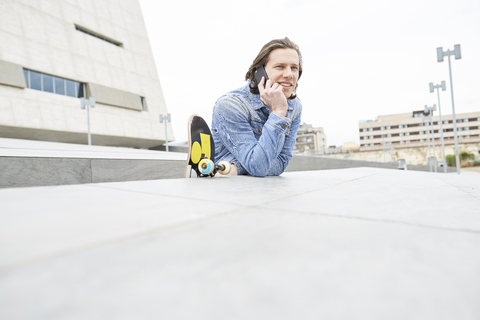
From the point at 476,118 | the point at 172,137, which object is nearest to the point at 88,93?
the point at 172,137

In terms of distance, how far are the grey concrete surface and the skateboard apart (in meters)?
1.62

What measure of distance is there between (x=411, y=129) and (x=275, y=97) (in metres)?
86.8

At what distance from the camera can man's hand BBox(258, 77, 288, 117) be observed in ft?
8.64

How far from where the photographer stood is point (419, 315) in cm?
37

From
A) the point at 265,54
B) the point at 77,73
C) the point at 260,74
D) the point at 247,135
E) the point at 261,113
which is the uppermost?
the point at 77,73

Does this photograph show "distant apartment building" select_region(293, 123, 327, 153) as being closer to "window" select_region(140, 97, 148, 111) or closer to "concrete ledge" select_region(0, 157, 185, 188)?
"window" select_region(140, 97, 148, 111)

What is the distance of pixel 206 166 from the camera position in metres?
2.59

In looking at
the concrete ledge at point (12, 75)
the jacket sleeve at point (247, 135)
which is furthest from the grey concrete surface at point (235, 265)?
the concrete ledge at point (12, 75)

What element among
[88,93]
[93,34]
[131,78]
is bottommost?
[88,93]

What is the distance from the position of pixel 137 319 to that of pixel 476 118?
96.3 metres

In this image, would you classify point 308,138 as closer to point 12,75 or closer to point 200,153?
point 12,75

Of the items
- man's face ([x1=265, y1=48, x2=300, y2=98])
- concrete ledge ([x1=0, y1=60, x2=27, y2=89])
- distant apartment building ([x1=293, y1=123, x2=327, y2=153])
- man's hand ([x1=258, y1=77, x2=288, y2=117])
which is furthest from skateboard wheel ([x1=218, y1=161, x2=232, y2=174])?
distant apartment building ([x1=293, y1=123, x2=327, y2=153])

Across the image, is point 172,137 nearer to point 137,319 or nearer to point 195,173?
point 195,173

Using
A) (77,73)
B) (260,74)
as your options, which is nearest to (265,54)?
(260,74)
